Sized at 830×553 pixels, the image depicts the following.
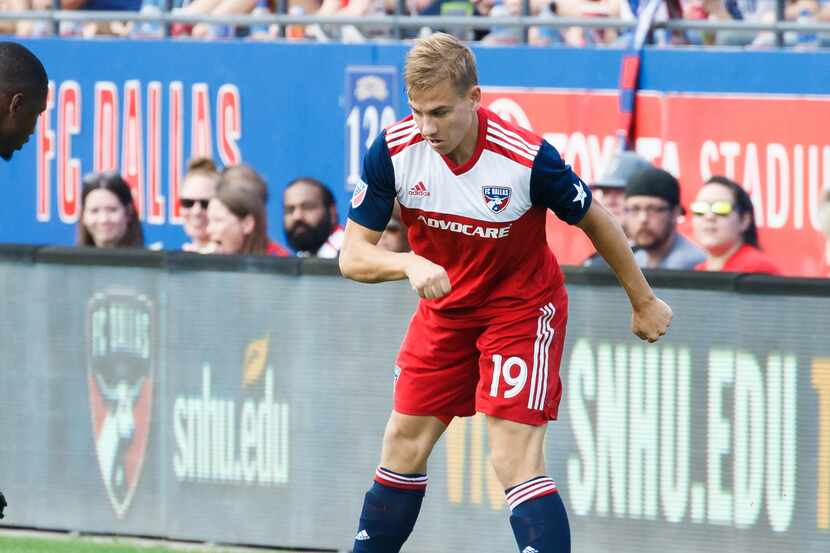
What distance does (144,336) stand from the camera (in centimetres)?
782

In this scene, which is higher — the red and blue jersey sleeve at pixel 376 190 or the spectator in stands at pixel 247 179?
the spectator in stands at pixel 247 179

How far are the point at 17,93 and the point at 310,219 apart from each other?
459 centimetres

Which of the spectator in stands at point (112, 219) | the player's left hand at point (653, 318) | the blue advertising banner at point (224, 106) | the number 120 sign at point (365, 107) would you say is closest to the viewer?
the player's left hand at point (653, 318)

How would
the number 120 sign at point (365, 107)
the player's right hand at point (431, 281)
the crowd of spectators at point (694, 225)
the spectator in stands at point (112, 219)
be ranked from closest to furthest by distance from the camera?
1. the player's right hand at point (431, 281)
2. the crowd of spectators at point (694, 225)
3. the spectator in stands at point (112, 219)
4. the number 120 sign at point (365, 107)

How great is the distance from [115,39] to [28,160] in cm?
105

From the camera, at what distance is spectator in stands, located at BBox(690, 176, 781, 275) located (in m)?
7.84

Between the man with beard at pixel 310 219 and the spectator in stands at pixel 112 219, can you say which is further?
the spectator in stands at pixel 112 219

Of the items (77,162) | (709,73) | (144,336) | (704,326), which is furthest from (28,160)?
(704,326)

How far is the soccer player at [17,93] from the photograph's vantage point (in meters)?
4.54

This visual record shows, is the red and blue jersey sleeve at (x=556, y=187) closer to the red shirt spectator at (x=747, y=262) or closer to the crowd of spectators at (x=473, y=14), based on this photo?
the red shirt spectator at (x=747, y=262)

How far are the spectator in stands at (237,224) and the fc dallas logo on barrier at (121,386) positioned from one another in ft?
2.83

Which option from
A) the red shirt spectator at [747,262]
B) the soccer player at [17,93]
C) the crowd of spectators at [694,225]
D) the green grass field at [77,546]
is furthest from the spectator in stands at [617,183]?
the soccer player at [17,93]

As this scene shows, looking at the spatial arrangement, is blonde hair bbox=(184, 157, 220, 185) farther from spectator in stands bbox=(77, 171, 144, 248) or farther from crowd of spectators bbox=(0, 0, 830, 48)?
crowd of spectators bbox=(0, 0, 830, 48)

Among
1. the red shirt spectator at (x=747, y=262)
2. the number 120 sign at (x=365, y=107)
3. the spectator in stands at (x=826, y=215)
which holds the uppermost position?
the number 120 sign at (x=365, y=107)
